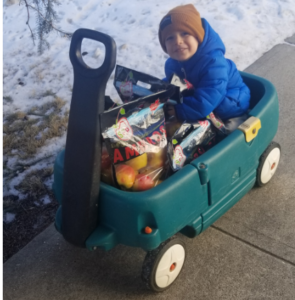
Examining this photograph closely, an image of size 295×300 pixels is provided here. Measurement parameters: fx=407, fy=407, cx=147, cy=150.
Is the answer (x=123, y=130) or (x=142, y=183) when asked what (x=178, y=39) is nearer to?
(x=123, y=130)

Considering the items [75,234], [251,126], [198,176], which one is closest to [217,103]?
[251,126]

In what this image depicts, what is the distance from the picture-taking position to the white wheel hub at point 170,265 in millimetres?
1802

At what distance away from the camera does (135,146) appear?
5.68ft

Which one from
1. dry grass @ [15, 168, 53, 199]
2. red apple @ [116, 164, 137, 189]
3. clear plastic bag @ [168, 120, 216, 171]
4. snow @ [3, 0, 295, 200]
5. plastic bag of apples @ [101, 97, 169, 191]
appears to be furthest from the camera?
snow @ [3, 0, 295, 200]

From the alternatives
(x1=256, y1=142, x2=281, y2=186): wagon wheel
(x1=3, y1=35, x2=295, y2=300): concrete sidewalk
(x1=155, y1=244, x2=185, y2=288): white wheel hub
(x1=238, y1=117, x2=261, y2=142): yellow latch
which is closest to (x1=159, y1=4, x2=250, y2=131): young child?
(x1=238, y1=117, x2=261, y2=142): yellow latch

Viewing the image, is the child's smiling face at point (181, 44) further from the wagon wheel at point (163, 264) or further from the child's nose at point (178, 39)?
the wagon wheel at point (163, 264)

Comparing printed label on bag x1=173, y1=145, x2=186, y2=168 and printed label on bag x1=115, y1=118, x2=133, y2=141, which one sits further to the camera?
printed label on bag x1=173, y1=145, x2=186, y2=168

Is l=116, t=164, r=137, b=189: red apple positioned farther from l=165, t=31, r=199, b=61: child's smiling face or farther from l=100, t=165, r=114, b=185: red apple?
l=165, t=31, r=199, b=61: child's smiling face

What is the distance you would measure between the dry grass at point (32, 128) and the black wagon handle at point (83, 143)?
1.20 metres

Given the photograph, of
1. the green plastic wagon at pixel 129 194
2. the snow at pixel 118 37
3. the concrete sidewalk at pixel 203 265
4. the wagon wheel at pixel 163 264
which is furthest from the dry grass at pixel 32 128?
the wagon wheel at pixel 163 264

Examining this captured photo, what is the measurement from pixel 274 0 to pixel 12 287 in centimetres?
460

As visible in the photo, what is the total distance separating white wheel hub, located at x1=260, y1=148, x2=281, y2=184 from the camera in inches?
91.0

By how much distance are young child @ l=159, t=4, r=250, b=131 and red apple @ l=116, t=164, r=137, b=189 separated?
0.45 meters

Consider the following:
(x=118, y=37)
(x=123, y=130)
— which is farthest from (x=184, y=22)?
(x=118, y=37)
